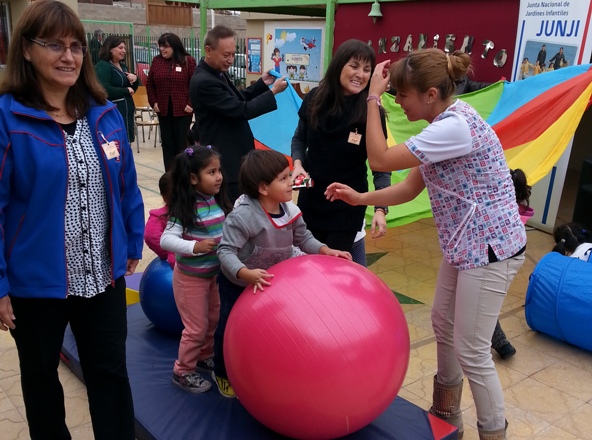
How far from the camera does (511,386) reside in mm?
3535

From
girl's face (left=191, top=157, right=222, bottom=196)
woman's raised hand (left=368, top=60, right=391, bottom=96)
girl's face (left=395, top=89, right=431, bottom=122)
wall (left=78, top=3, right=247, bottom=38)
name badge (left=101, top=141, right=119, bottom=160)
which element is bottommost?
girl's face (left=191, top=157, right=222, bottom=196)

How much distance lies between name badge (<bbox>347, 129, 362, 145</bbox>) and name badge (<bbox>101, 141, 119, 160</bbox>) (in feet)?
4.46

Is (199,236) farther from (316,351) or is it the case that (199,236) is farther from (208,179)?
(316,351)

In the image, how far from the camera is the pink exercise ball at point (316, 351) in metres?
2.21

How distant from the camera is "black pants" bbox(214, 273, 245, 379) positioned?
2.81 m

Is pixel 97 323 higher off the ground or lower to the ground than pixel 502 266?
lower

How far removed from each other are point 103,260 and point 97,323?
25cm

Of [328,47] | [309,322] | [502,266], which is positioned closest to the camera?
[309,322]

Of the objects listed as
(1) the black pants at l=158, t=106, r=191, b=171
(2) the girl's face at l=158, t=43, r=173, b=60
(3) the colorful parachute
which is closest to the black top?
(3) the colorful parachute

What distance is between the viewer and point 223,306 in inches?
112

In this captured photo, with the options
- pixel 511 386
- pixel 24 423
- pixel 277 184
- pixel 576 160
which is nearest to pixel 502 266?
pixel 277 184

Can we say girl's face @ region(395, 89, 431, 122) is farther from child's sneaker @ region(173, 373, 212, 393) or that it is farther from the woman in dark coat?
the woman in dark coat

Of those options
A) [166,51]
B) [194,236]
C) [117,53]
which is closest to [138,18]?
[117,53]

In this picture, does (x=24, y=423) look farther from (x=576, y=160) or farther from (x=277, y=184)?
(x=576, y=160)
